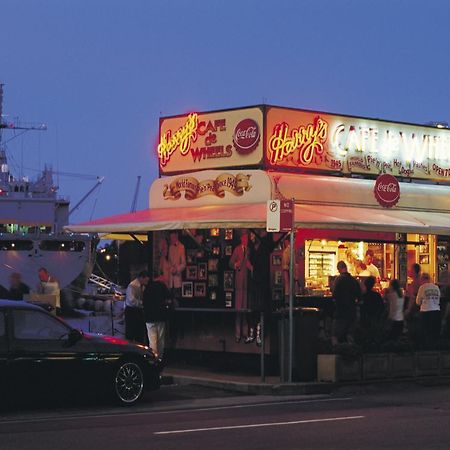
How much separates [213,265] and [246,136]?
8.95 ft

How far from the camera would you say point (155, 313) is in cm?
1911

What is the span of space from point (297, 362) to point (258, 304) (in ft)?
8.08

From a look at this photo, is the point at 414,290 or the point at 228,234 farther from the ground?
the point at 228,234

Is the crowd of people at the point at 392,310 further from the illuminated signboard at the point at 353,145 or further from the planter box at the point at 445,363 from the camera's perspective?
the illuminated signboard at the point at 353,145

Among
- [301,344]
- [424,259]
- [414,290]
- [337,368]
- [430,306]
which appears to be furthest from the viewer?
[424,259]

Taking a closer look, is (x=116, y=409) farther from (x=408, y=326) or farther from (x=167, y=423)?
(x=408, y=326)

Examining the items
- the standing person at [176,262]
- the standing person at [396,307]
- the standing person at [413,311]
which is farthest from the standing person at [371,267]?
the standing person at [176,262]

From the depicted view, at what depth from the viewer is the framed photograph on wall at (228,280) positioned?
20438 mm

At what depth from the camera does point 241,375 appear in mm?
18500

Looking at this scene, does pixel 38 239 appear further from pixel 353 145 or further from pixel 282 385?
pixel 282 385

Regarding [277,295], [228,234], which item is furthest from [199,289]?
[277,295]

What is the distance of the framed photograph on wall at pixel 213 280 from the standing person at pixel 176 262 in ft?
2.61

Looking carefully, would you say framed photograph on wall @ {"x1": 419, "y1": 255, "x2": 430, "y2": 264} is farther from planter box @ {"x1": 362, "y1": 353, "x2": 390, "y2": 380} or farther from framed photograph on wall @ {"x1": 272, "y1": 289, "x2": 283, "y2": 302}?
planter box @ {"x1": 362, "y1": 353, "x2": 390, "y2": 380}

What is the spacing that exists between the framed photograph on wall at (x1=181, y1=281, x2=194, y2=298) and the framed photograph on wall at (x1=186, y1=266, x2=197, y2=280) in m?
0.11
